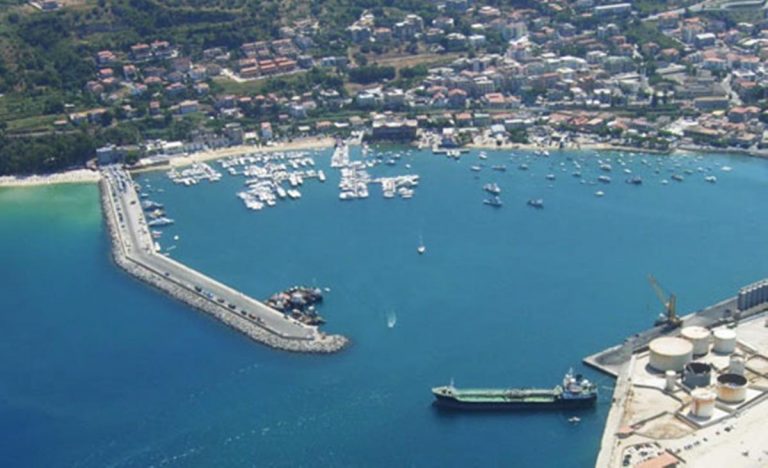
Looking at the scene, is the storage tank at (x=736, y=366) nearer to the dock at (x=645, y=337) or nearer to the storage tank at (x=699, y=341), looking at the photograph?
the storage tank at (x=699, y=341)

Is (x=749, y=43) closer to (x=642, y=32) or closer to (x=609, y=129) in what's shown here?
(x=642, y=32)

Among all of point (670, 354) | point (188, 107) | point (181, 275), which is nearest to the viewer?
point (670, 354)

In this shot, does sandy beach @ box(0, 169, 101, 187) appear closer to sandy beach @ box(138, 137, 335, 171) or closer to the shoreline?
the shoreline

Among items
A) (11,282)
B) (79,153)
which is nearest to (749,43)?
(79,153)

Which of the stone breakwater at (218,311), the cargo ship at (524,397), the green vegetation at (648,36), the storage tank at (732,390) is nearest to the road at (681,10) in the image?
the green vegetation at (648,36)

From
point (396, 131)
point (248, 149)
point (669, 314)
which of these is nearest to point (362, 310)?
point (669, 314)

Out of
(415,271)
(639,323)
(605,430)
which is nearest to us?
(605,430)

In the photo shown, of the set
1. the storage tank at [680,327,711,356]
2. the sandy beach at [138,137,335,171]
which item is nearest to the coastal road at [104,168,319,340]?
the sandy beach at [138,137,335,171]

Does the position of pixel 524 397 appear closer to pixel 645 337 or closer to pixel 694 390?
pixel 694 390
